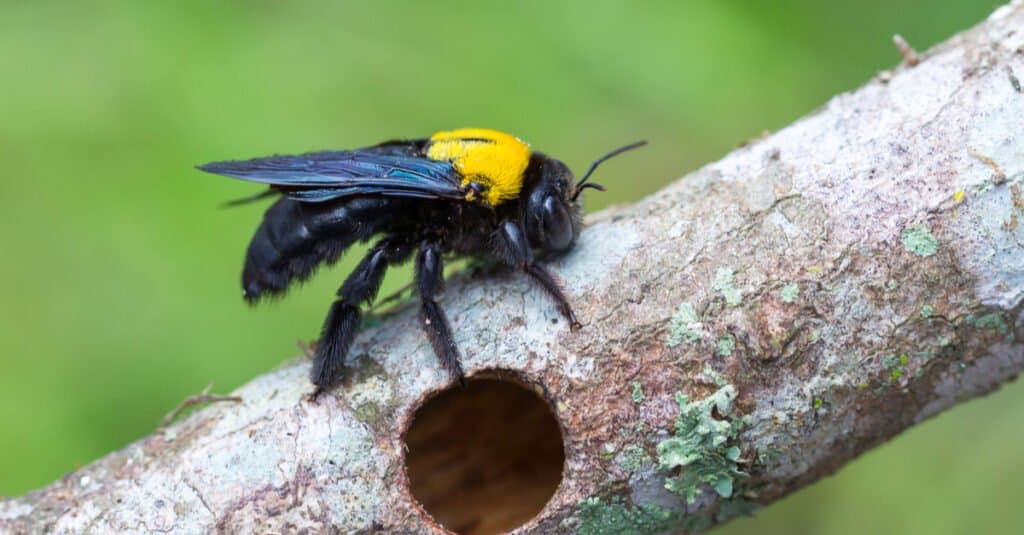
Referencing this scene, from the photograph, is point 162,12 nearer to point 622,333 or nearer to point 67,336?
point 67,336

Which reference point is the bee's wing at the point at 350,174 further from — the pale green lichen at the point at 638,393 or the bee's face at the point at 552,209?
the pale green lichen at the point at 638,393

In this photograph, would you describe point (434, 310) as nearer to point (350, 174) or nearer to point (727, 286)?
point (350, 174)

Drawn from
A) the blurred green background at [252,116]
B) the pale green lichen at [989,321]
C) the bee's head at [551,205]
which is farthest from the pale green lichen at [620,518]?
the blurred green background at [252,116]

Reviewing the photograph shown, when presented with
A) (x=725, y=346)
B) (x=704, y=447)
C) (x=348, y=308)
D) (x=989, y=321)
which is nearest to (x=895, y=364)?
(x=989, y=321)

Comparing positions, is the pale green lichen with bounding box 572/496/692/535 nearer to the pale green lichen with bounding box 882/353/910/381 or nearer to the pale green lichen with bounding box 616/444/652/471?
the pale green lichen with bounding box 616/444/652/471

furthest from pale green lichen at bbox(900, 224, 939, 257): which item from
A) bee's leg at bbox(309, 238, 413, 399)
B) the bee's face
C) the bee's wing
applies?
bee's leg at bbox(309, 238, 413, 399)

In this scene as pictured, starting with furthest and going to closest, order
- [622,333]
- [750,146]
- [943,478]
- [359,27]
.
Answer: [359,27] < [943,478] < [750,146] < [622,333]

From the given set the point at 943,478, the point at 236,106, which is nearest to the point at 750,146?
the point at 943,478
